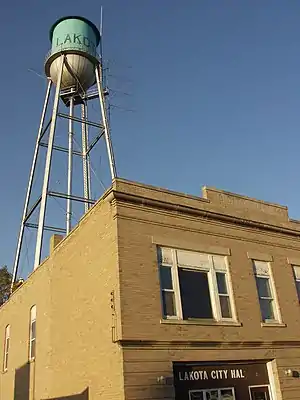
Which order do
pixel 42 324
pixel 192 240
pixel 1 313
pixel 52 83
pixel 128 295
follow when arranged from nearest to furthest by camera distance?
pixel 128 295, pixel 192 240, pixel 42 324, pixel 1 313, pixel 52 83

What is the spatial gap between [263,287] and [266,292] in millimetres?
223

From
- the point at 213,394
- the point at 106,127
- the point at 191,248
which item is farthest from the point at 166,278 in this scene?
the point at 106,127

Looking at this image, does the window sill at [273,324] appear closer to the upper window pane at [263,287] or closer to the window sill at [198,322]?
the upper window pane at [263,287]

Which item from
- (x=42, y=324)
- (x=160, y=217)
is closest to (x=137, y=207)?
(x=160, y=217)

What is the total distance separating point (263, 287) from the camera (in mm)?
17922

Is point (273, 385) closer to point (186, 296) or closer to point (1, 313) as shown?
point (186, 296)

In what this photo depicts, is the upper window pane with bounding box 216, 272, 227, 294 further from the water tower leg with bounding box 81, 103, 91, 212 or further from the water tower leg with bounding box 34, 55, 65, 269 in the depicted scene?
the water tower leg with bounding box 81, 103, 91, 212

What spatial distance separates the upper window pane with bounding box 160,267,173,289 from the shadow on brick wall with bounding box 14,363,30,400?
354 inches

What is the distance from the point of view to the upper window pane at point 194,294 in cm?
1519

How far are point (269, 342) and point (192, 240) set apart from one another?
453 cm

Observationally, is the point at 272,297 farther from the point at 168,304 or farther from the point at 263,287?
the point at 168,304

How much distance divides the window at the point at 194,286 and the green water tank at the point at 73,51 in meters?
17.5

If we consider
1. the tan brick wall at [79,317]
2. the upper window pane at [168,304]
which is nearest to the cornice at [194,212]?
the tan brick wall at [79,317]

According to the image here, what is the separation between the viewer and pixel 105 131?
28.0 m
